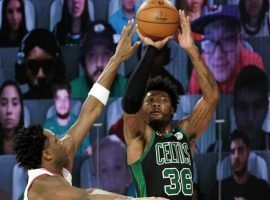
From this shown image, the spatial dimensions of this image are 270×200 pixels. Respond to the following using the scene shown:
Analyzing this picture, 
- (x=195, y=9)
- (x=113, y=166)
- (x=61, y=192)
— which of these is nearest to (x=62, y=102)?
(x=113, y=166)


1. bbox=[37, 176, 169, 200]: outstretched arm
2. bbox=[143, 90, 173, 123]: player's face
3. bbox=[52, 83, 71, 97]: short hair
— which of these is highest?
bbox=[143, 90, 173, 123]: player's face

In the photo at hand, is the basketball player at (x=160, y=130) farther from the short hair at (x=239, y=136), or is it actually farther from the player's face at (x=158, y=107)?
the short hair at (x=239, y=136)

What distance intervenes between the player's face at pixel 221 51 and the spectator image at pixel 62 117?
6.02ft

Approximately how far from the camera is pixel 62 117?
29.1 ft

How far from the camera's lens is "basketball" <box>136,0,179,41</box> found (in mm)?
4637

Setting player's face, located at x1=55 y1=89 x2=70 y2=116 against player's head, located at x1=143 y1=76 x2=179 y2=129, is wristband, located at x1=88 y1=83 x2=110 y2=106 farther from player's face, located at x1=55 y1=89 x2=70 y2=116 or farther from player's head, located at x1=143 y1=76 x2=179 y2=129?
player's face, located at x1=55 y1=89 x2=70 y2=116

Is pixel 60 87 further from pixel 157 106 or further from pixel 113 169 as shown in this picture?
pixel 157 106

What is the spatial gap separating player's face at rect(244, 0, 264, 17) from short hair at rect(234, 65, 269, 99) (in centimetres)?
68

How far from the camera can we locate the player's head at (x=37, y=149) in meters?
3.66

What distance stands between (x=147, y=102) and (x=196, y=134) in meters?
0.43

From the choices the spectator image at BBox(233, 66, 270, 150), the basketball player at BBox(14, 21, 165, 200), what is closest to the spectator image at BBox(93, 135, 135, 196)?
the spectator image at BBox(233, 66, 270, 150)

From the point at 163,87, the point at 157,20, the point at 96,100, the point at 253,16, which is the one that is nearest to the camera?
the point at 96,100

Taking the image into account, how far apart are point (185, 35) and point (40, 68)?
461 centimetres

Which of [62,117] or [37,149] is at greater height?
[37,149]
